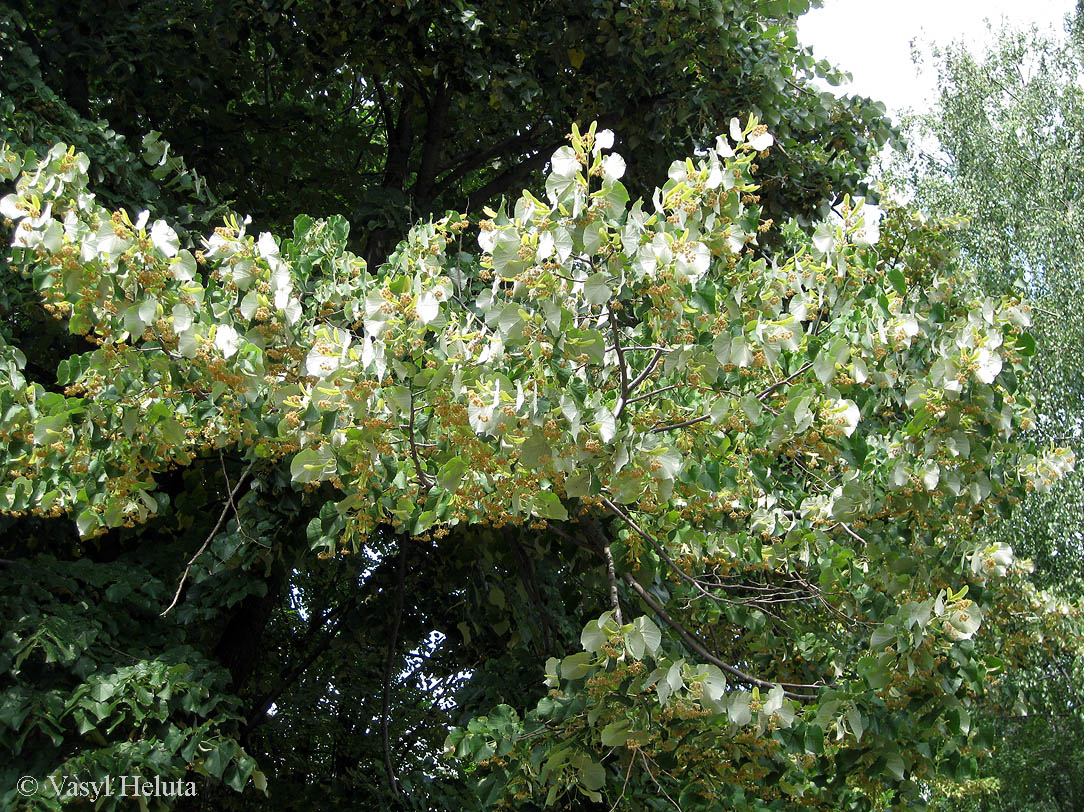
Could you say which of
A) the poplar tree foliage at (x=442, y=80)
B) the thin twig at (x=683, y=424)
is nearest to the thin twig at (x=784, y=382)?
the thin twig at (x=683, y=424)

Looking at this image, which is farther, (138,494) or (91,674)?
(91,674)

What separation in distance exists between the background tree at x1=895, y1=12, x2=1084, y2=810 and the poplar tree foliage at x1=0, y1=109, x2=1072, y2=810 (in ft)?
24.5

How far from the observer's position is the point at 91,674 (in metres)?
3.83

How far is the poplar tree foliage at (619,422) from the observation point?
110 inches

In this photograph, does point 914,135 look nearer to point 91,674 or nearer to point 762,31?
point 762,31

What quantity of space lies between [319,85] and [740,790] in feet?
16.1

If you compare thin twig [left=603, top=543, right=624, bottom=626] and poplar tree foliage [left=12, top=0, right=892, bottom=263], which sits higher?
poplar tree foliage [left=12, top=0, right=892, bottom=263]

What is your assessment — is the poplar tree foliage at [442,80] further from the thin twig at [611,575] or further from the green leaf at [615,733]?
the green leaf at [615,733]

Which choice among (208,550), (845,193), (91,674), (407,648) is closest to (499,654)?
(407,648)

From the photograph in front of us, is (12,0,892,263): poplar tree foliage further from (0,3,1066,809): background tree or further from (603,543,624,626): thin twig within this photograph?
(603,543,624,626): thin twig

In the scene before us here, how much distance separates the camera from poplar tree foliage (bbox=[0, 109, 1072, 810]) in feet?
9.15

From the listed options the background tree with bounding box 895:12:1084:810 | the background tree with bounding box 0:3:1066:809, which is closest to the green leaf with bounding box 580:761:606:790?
the background tree with bounding box 0:3:1066:809

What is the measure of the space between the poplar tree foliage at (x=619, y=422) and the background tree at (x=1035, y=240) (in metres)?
7.46

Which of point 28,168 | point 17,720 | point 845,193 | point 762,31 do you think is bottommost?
point 17,720
